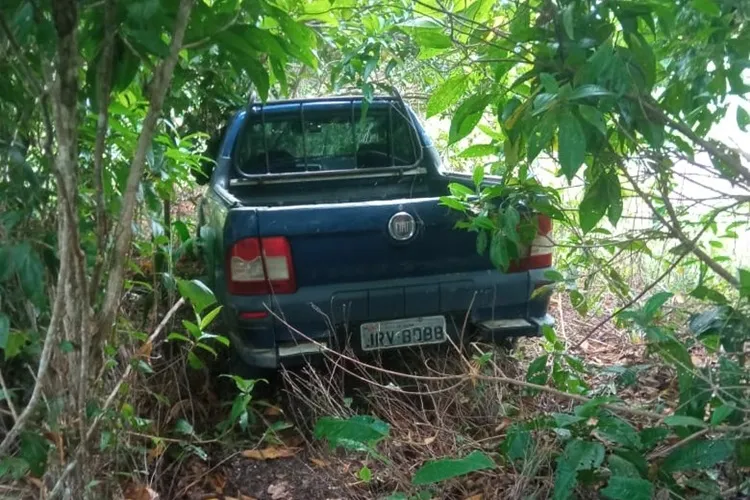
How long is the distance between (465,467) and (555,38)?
1.41 metres

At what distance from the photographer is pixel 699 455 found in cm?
238

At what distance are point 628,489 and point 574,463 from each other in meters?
0.19

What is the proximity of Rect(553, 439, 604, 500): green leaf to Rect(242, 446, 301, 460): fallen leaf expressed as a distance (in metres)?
1.42

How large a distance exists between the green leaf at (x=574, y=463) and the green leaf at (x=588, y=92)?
1.14m

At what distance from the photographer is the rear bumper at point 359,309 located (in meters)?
3.52

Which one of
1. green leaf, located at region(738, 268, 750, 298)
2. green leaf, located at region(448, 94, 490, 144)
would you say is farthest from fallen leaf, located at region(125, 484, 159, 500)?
green leaf, located at region(738, 268, 750, 298)

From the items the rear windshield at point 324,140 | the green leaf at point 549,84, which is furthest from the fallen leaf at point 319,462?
the rear windshield at point 324,140

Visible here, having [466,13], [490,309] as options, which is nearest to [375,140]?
[490,309]

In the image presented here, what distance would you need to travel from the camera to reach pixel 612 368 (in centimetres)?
296

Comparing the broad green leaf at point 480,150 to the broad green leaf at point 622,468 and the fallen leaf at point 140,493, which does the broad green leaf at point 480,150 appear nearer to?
the broad green leaf at point 622,468

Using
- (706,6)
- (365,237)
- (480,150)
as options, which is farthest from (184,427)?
(706,6)

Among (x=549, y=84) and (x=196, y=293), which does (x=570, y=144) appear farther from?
(x=196, y=293)

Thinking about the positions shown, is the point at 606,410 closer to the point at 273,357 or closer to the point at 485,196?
the point at 485,196

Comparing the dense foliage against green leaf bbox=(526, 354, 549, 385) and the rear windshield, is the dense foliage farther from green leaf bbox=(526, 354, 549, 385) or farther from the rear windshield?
the rear windshield
